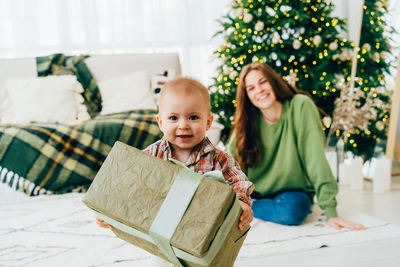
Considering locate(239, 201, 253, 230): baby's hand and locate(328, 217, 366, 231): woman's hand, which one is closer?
locate(239, 201, 253, 230): baby's hand

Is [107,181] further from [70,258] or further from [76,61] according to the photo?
[76,61]

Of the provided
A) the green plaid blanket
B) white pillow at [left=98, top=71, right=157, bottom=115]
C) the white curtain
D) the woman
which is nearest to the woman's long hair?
the woman

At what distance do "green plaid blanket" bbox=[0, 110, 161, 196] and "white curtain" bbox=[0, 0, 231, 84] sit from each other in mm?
1608

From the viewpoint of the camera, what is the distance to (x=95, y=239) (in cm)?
149

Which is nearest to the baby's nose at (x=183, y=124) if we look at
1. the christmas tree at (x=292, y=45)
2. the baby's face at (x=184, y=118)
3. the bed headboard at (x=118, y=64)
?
the baby's face at (x=184, y=118)

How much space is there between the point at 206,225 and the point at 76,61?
8.72ft

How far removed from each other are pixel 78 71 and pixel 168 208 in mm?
2516

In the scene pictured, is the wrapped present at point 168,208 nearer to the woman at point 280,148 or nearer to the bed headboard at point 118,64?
the woman at point 280,148

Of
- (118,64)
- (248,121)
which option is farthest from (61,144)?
(248,121)

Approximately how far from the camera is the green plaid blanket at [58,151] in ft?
7.14

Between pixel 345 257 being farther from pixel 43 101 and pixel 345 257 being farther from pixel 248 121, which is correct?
pixel 43 101

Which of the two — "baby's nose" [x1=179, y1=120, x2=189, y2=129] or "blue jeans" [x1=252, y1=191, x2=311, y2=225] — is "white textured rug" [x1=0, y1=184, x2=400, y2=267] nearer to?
"blue jeans" [x1=252, y1=191, x2=311, y2=225]

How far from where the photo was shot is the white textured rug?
1.28 m

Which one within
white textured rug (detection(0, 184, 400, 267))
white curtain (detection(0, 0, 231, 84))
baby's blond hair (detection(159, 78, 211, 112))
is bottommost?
white textured rug (detection(0, 184, 400, 267))
